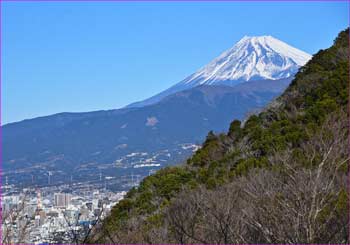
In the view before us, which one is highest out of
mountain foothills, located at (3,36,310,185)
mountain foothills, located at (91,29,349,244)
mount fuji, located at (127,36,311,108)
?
mount fuji, located at (127,36,311,108)

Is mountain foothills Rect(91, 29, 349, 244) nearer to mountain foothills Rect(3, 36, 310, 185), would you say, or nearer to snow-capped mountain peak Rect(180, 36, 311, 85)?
mountain foothills Rect(3, 36, 310, 185)

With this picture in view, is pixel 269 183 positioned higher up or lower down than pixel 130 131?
lower down

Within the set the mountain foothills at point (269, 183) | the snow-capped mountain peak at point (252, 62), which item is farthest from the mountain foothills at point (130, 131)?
the mountain foothills at point (269, 183)

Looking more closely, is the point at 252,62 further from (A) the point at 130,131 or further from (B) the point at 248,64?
(A) the point at 130,131

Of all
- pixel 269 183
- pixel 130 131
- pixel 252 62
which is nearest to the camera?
pixel 269 183

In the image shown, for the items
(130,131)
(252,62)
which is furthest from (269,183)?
(252,62)

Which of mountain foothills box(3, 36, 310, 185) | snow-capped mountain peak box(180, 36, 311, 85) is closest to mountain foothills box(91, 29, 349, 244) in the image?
mountain foothills box(3, 36, 310, 185)

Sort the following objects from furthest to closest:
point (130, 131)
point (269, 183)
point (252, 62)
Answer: point (252, 62) < point (130, 131) < point (269, 183)

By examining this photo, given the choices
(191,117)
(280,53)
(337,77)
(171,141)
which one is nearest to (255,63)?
(280,53)
